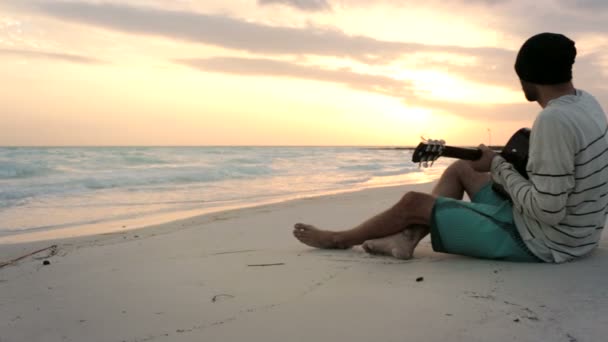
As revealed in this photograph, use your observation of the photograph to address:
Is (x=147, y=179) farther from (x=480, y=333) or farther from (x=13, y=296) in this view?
(x=480, y=333)

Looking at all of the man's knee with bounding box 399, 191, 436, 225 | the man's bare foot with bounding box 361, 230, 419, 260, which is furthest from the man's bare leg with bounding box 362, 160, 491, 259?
the man's knee with bounding box 399, 191, 436, 225

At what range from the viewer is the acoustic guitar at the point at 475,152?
274 centimetres

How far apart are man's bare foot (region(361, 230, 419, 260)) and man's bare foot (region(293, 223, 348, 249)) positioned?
0.39 m

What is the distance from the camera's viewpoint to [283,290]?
283 cm

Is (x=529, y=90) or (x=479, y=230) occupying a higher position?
(x=529, y=90)

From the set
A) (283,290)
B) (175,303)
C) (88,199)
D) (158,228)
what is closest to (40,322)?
(175,303)

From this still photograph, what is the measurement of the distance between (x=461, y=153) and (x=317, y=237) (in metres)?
1.41

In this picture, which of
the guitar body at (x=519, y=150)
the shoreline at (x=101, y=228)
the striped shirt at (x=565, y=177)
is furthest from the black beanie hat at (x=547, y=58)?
the shoreline at (x=101, y=228)

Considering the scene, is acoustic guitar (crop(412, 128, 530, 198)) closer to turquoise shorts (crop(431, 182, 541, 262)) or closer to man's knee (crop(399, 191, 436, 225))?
turquoise shorts (crop(431, 182, 541, 262))

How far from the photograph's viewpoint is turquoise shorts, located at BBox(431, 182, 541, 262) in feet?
9.78

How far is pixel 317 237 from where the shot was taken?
12.9 feet

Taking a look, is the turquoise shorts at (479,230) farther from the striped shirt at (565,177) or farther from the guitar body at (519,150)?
the guitar body at (519,150)

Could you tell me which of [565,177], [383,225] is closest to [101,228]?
[383,225]

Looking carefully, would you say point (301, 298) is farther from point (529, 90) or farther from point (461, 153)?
point (529, 90)
